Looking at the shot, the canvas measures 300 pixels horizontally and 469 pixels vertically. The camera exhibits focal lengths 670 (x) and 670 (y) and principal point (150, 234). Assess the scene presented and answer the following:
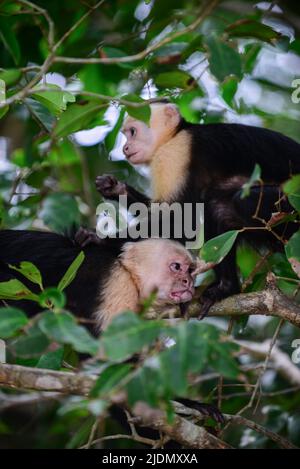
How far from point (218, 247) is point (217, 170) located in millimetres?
1677

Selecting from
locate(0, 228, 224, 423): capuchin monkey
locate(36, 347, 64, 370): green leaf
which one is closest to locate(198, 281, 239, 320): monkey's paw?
locate(0, 228, 224, 423): capuchin monkey

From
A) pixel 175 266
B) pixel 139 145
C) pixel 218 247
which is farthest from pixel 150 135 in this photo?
pixel 218 247

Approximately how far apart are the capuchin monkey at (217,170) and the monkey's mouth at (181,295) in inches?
4.7

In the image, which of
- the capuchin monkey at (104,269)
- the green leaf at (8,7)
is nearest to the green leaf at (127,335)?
the capuchin monkey at (104,269)

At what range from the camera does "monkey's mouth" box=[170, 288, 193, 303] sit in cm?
411

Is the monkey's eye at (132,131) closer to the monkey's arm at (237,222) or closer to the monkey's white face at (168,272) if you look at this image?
the monkey's arm at (237,222)

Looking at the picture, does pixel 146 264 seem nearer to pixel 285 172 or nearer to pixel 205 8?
pixel 285 172

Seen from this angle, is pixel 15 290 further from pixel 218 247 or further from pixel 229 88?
pixel 229 88

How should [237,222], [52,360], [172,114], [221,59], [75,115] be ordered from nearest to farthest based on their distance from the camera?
[221,59] < [75,115] < [52,360] < [237,222] < [172,114]

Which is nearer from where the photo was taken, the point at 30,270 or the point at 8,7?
the point at 30,270

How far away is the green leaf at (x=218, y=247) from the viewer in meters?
3.10

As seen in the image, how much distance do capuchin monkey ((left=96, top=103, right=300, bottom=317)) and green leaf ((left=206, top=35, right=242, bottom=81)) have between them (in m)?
1.58

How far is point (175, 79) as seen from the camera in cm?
340
